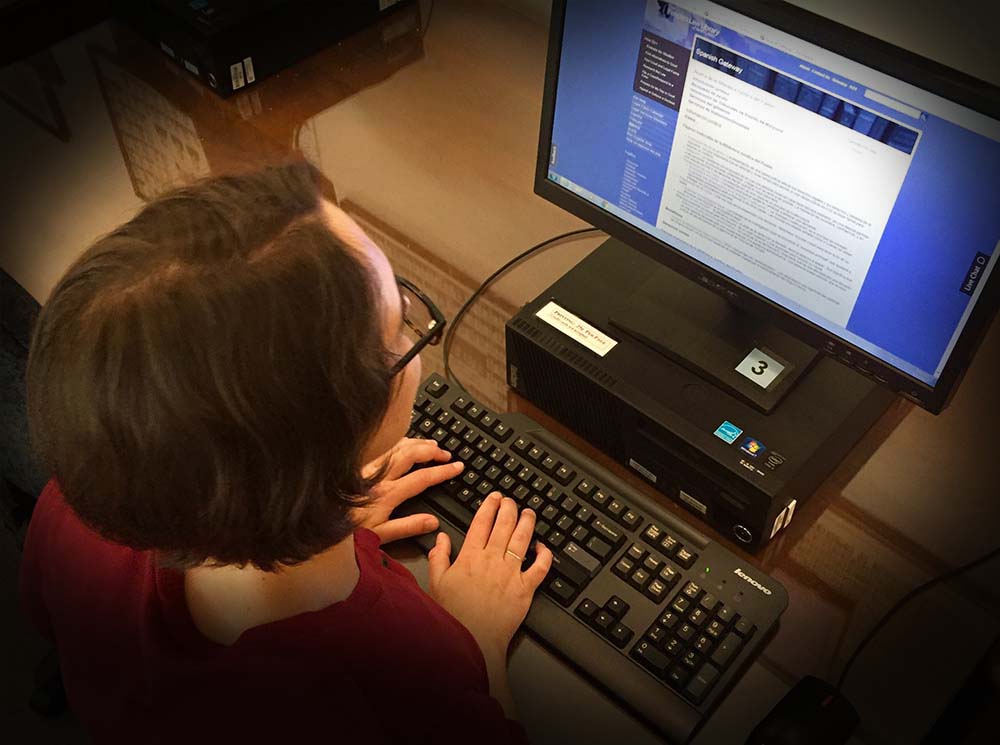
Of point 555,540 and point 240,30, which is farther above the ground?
point 240,30

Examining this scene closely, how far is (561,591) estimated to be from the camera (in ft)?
Result: 3.16

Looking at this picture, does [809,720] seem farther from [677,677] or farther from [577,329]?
[577,329]

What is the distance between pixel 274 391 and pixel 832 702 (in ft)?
1.75

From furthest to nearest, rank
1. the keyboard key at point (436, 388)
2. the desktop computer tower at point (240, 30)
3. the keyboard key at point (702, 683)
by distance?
1. the desktop computer tower at point (240, 30)
2. the keyboard key at point (436, 388)
3. the keyboard key at point (702, 683)

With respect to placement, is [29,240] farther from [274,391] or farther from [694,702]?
[694,702]

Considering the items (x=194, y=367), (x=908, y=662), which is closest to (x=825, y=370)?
(x=908, y=662)

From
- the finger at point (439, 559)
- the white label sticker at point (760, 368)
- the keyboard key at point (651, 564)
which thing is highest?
the white label sticker at point (760, 368)

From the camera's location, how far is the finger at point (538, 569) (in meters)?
0.97

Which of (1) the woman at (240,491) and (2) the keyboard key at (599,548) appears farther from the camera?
(2) the keyboard key at (599,548)

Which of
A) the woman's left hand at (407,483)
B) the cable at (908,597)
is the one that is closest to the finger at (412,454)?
the woman's left hand at (407,483)

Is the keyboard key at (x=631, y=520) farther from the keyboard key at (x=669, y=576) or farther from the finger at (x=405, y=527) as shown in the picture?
the finger at (x=405, y=527)

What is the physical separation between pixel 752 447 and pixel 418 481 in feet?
1.07

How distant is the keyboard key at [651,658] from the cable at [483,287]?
0.35 m

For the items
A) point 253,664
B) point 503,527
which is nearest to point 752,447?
point 503,527
